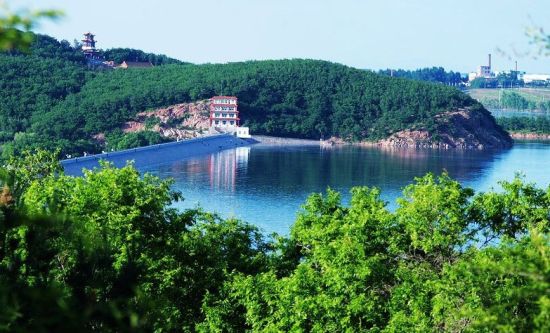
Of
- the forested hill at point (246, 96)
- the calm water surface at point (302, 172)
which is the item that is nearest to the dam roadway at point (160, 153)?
the calm water surface at point (302, 172)

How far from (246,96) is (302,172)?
2419 centimetres

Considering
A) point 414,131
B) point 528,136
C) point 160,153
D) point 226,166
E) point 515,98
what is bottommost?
point 226,166

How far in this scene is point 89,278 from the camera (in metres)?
4.52

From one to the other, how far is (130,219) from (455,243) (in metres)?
3.72

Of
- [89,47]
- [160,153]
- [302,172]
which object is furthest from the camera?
[89,47]

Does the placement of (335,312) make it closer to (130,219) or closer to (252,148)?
(130,219)

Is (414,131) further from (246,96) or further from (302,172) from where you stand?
(302,172)

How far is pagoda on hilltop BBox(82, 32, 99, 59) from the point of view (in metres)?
69.4

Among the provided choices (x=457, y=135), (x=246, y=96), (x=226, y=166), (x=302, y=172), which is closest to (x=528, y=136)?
(x=457, y=135)

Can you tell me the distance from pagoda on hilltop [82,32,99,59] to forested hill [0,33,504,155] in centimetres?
337

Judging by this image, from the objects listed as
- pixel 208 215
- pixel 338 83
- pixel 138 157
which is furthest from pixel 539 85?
pixel 208 215

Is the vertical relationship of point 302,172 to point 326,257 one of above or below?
below

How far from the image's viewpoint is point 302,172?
34.3m

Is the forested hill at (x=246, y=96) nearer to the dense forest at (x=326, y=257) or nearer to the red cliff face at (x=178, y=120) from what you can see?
the red cliff face at (x=178, y=120)
